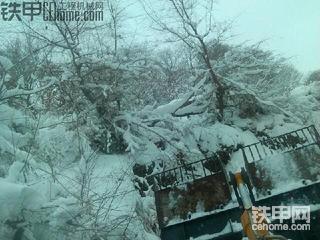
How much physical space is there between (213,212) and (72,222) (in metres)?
2.75

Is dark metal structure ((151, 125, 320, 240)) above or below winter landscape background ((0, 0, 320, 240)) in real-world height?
below

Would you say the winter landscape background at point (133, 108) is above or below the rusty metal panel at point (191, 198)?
above

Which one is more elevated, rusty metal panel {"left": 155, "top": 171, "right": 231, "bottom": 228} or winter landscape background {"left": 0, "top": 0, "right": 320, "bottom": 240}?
winter landscape background {"left": 0, "top": 0, "right": 320, "bottom": 240}

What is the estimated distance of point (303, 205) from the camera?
5812 mm

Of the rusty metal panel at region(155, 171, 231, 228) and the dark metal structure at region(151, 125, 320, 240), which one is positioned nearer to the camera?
the dark metal structure at region(151, 125, 320, 240)

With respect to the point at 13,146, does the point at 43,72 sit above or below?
above

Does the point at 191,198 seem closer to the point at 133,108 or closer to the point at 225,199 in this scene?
the point at 225,199

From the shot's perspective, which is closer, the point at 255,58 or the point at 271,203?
the point at 271,203

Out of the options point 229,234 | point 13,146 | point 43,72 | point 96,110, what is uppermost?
point 43,72

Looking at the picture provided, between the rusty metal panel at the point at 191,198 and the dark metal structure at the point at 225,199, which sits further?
the rusty metal panel at the point at 191,198

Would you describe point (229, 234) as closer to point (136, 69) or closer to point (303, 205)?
point (303, 205)

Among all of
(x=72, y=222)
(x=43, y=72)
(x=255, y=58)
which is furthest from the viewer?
(x=255, y=58)

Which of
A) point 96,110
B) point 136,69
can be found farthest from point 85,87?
point 136,69

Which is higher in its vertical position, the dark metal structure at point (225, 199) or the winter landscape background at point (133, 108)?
the winter landscape background at point (133, 108)
